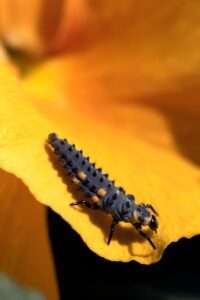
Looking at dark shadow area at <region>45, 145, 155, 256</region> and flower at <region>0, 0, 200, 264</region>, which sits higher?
flower at <region>0, 0, 200, 264</region>

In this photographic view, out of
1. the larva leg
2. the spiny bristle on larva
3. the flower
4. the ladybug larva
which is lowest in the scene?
the larva leg

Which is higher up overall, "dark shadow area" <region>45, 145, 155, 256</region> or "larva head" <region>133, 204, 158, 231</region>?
"larva head" <region>133, 204, 158, 231</region>

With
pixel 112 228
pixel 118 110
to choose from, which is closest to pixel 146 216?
pixel 112 228

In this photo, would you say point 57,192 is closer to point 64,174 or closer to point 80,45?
point 64,174

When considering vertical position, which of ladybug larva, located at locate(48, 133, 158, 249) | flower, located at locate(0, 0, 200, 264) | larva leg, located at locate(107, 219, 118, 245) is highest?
flower, located at locate(0, 0, 200, 264)

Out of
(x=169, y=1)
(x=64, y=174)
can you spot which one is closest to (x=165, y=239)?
(x=64, y=174)

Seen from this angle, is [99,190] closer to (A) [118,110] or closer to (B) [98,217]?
(B) [98,217]
